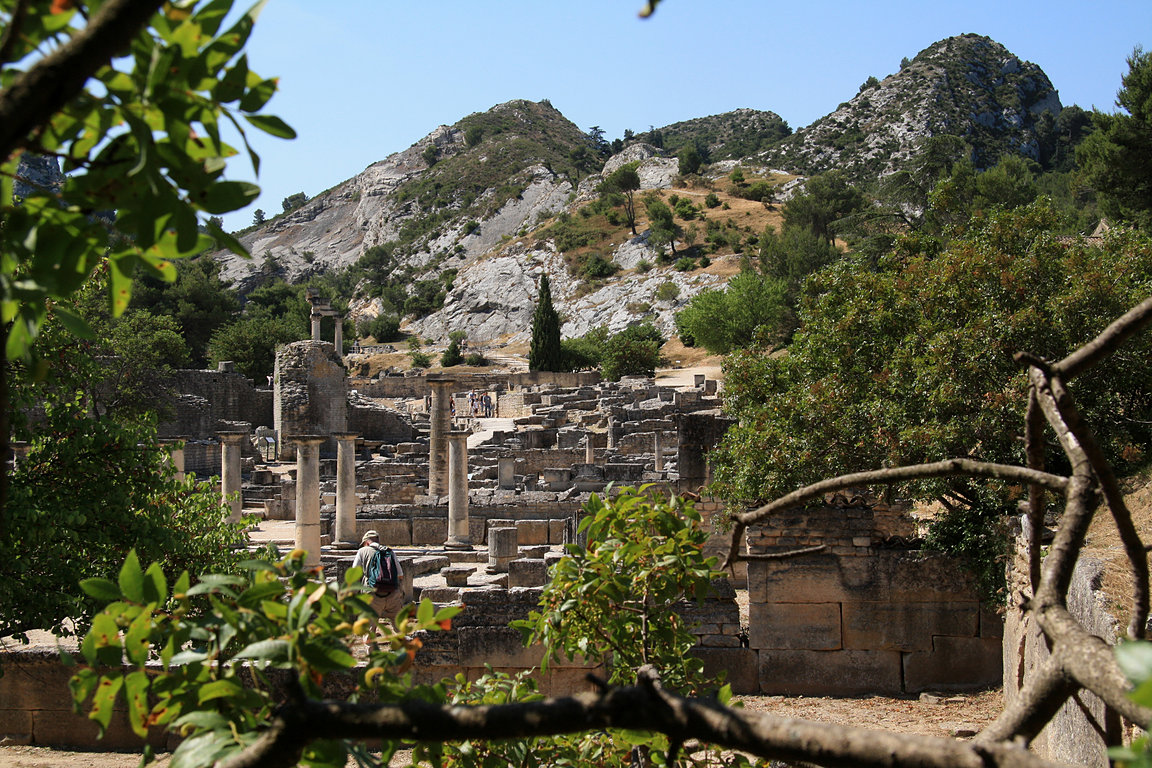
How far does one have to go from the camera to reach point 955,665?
33.9 feet

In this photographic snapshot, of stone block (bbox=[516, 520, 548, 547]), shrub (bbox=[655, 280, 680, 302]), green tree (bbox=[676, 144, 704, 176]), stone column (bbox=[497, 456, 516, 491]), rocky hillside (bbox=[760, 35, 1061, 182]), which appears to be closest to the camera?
stone block (bbox=[516, 520, 548, 547])

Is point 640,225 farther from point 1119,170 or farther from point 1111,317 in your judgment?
point 1111,317

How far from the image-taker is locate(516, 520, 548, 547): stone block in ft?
62.5

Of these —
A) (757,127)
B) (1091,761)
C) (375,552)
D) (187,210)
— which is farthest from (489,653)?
(757,127)

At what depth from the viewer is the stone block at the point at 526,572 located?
13.7 meters

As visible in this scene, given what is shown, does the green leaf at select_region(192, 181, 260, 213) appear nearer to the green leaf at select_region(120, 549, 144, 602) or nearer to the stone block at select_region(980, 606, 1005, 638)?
the green leaf at select_region(120, 549, 144, 602)

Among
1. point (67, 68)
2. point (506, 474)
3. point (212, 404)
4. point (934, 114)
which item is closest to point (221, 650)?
point (67, 68)

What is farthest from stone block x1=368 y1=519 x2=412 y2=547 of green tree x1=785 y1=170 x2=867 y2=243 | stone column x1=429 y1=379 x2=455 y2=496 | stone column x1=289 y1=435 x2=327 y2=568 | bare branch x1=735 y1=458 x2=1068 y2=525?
green tree x1=785 y1=170 x2=867 y2=243

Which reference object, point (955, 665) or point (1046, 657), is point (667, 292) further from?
point (1046, 657)

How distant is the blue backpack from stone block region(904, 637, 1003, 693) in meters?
5.90

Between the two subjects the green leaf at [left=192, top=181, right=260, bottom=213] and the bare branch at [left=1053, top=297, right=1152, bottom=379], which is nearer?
the green leaf at [left=192, top=181, right=260, bottom=213]

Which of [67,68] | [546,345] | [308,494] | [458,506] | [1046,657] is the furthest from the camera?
[546,345]

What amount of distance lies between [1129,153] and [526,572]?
23956mm

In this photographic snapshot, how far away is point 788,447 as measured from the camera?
13.4m
